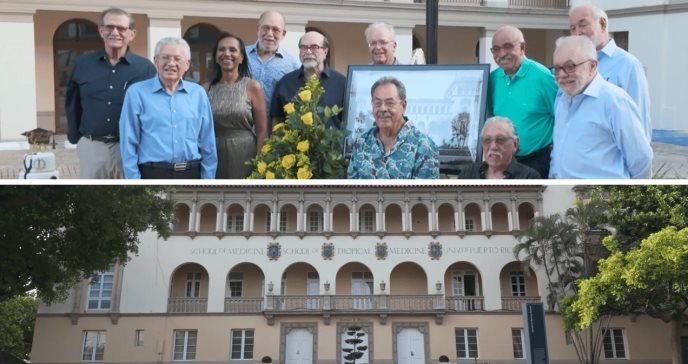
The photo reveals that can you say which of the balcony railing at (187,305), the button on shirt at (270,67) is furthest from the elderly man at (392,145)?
the button on shirt at (270,67)

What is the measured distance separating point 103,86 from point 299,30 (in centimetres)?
2052

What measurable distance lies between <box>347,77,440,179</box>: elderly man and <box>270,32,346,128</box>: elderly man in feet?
2.15

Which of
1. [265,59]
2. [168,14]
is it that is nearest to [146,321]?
[265,59]

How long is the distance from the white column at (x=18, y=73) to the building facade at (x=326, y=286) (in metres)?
20.8

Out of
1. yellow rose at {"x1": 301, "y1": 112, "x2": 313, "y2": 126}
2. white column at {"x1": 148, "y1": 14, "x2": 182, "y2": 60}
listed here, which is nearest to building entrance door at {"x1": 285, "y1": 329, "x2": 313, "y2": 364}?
yellow rose at {"x1": 301, "y1": 112, "x2": 313, "y2": 126}

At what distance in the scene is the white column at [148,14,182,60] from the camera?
80.1ft

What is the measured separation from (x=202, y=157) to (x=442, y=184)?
5.32ft

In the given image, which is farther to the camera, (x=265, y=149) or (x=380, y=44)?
(x=380, y=44)

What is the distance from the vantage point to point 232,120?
5340mm

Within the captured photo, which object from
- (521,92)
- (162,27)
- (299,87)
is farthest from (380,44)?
(162,27)

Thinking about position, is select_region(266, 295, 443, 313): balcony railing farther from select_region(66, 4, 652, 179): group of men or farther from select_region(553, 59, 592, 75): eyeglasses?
select_region(553, 59, 592, 75): eyeglasses

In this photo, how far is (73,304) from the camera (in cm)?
354

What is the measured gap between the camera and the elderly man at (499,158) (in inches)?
161

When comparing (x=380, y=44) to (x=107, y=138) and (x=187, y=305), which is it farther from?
(x=187, y=305)
